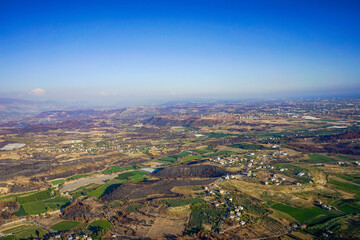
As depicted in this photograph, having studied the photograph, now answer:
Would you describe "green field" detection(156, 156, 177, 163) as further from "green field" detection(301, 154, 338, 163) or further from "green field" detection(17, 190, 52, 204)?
"green field" detection(301, 154, 338, 163)

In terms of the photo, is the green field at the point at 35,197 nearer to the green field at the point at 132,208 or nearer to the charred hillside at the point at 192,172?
the green field at the point at 132,208

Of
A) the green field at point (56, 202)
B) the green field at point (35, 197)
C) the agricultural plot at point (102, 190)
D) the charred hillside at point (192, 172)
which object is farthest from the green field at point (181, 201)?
the green field at point (35, 197)

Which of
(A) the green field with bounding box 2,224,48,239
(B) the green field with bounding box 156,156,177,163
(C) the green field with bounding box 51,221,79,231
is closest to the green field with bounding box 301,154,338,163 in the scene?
(B) the green field with bounding box 156,156,177,163

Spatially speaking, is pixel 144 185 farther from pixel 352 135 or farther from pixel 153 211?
pixel 352 135

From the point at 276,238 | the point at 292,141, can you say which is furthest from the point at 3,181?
the point at 292,141

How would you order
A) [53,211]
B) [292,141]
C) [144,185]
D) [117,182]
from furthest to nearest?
[292,141] < [117,182] < [144,185] < [53,211]

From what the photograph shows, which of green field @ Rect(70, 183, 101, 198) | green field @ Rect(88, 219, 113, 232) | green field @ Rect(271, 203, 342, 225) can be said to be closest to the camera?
green field @ Rect(88, 219, 113, 232)
